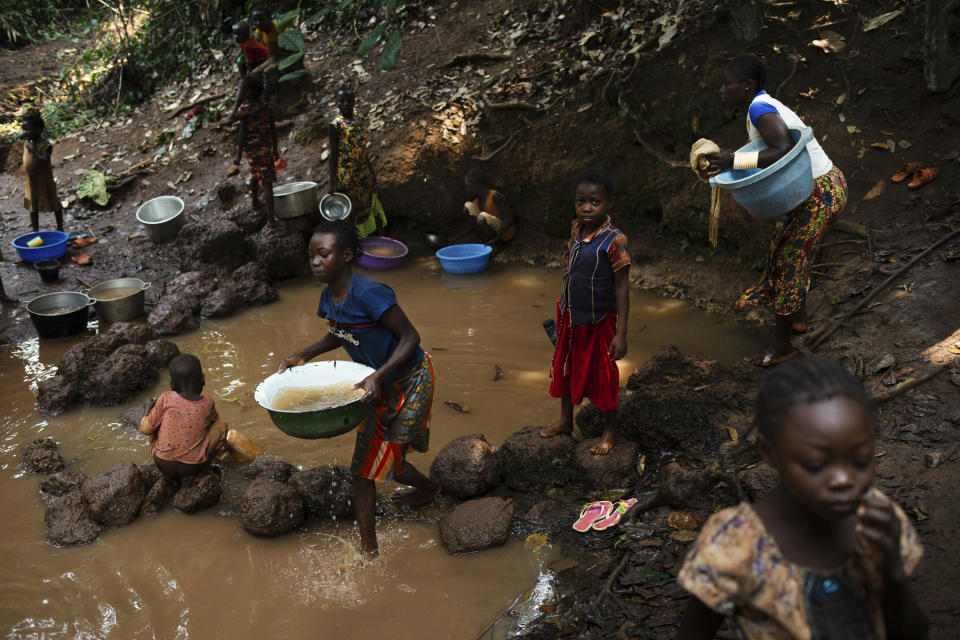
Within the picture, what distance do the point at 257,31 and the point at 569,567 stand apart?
8057 millimetres

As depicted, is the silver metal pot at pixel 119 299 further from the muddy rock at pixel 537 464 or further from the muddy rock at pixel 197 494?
the muddy rock at pixel 537 464

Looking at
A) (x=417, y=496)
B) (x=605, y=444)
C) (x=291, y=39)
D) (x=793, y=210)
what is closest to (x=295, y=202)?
(x=291, y=39)

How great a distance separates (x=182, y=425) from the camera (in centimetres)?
372

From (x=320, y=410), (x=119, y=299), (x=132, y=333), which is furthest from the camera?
(x=119, y=299)

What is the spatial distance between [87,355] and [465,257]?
3.44 m

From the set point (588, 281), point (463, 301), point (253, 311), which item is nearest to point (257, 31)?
point (253, 311)

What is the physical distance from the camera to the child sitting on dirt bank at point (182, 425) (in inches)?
146

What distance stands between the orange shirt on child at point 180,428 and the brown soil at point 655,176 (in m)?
2.14

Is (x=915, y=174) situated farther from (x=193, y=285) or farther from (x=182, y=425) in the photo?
(x=193, y=285)

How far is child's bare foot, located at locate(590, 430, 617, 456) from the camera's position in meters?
3.67

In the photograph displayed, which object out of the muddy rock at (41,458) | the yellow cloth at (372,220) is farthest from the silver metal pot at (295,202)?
the muddy rock at (41,458)

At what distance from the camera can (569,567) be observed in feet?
10.1

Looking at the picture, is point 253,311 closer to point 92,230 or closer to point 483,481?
point 92,230

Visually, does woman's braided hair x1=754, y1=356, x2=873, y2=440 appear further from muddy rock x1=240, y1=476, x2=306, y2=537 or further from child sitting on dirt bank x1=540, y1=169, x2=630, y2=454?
muddy rock x1=240, y1=476, x2=306, y2=537
